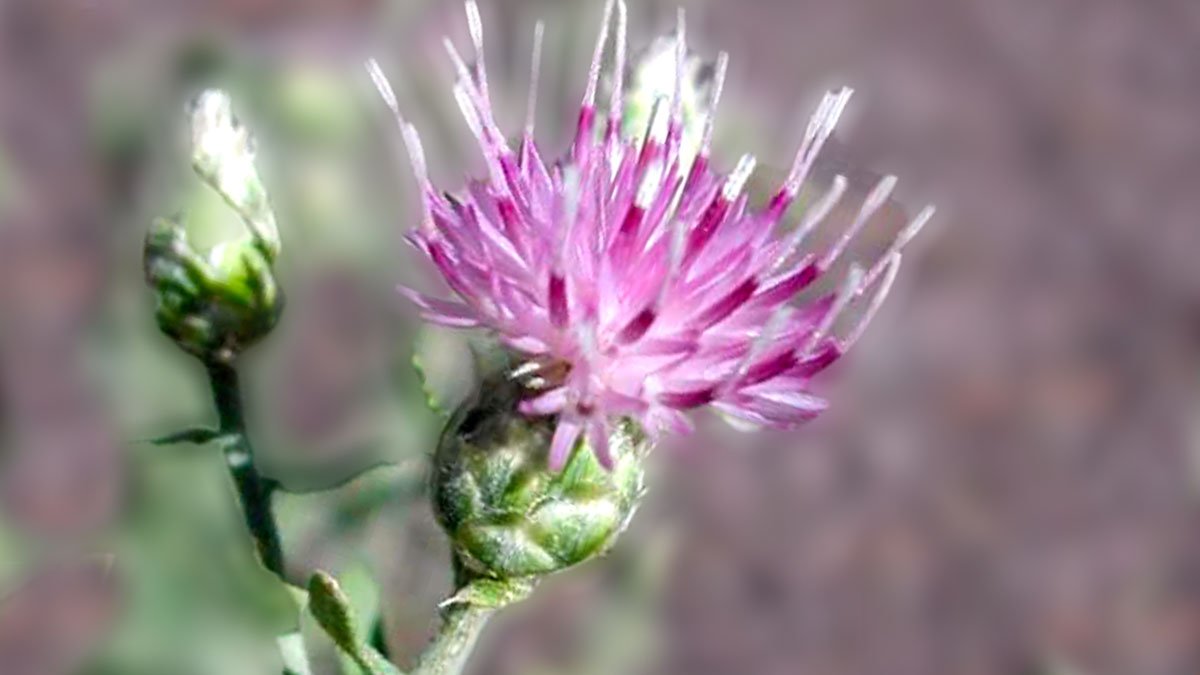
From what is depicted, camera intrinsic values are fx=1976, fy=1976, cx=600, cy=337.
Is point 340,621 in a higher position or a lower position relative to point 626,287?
lower

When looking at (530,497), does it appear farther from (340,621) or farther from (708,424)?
(708,424)

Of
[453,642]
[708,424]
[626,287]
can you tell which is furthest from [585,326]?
[708,424]

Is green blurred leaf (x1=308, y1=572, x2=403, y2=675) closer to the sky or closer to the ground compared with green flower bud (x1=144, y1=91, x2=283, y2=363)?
closer to the ground

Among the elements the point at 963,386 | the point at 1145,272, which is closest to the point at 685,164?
the point at 963,386

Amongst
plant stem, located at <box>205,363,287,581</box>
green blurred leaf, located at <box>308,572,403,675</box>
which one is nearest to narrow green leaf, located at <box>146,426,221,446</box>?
plant stem, located at <box>205,363,287,581</box>

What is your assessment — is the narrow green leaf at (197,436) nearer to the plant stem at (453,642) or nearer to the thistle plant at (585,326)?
the thistle plant at (585,326)

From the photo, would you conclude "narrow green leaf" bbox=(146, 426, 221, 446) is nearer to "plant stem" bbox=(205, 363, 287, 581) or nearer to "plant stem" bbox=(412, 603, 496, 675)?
"plant stem" bbox=(205, 363, 287, 581)

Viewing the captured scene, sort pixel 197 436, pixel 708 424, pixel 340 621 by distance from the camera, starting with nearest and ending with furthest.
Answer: pixel 340 621 → pixel 197 436 → pixel 708 424

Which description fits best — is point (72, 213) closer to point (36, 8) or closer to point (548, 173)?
point (36, 8)
